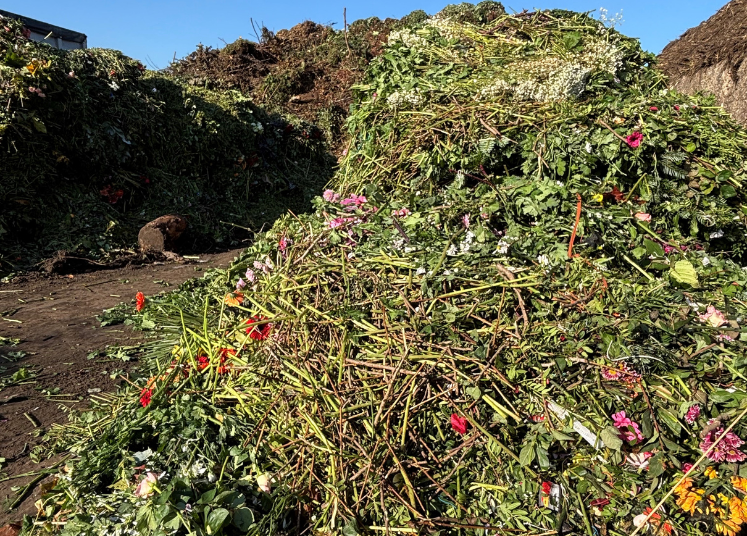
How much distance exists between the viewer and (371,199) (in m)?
3.07

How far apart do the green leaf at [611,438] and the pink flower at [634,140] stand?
1683 mm

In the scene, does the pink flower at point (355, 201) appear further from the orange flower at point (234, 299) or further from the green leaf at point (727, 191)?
the green leaf at point (727, 191)

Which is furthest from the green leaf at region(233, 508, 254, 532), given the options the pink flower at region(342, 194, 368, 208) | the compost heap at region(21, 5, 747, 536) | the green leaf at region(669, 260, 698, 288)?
the green leaf at region(669, 260, 698, 288)

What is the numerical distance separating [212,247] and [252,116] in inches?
149

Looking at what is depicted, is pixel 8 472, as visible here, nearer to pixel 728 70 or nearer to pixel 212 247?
pixel 212 247

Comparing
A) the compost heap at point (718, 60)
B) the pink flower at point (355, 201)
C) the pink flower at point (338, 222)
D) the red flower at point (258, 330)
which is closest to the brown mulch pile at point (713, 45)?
the compost heap at point (718, 60)

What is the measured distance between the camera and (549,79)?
10.7ft

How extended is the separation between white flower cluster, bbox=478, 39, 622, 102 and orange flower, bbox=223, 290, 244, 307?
1964 mm

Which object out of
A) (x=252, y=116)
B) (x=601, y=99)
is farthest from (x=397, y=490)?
(x=252, y=116)

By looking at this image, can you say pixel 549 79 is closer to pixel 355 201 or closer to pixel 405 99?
pixel 405 99

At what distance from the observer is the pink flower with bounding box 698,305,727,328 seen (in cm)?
201

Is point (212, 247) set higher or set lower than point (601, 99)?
lower

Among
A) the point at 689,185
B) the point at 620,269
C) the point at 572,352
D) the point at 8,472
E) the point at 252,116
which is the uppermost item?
the point at 252,116

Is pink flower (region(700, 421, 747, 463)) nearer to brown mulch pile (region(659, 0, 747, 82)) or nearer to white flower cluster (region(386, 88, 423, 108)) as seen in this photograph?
white flower cluster (region(386, 88, 423, 108))
